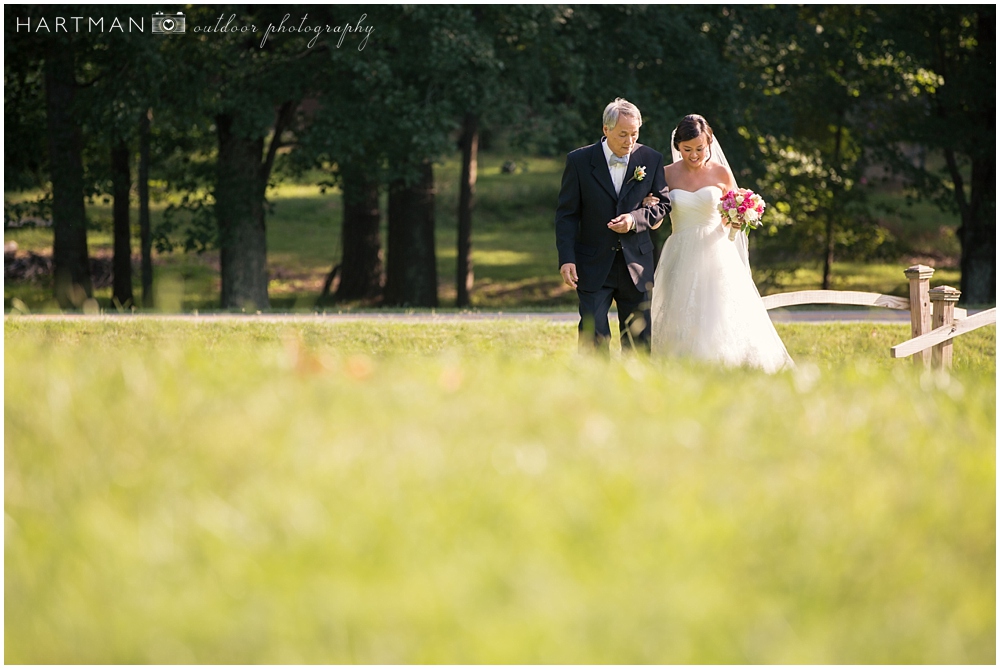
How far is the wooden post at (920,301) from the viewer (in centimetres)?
1018

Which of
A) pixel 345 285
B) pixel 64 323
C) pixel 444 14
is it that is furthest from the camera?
pixel 345 285

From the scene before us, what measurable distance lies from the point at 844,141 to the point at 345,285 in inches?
620

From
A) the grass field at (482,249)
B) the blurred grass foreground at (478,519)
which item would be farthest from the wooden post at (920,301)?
the grass field at (482,249)

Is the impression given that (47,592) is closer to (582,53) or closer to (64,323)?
(64,323)

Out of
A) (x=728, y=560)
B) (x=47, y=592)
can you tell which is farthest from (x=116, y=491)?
(x=728, y=560)

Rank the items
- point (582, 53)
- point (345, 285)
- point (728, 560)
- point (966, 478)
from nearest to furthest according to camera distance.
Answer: point (728, 560), point (966, 478), point (582, 53), point (345, 285)

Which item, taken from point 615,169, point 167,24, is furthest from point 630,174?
point 167,24

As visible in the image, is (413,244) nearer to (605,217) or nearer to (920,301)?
(920,301)

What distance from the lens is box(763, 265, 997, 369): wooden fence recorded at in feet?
32.3

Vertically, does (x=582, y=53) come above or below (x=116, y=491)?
above

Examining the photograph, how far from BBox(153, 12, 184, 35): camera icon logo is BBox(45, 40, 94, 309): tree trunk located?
11.9 ft

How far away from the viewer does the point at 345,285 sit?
80.6 feet

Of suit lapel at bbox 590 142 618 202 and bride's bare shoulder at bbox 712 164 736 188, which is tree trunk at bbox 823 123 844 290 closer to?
bride's bare shoulder at bbox 712 164 736 188

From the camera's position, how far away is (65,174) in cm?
2180
